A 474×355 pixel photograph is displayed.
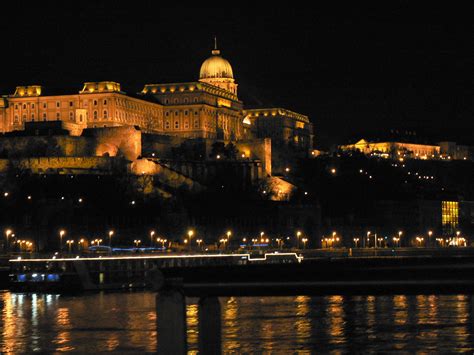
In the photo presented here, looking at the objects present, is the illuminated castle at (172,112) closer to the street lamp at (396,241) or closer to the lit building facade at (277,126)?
the lit building facade at (277,126)

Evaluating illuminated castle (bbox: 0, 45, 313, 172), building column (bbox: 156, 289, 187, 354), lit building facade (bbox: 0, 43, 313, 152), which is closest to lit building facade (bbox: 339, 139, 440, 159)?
illuminated castle (bbox: 0, 45, 313, 172)

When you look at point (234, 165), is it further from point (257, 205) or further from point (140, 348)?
point (140, 348)

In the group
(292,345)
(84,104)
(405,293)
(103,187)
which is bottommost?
(292,345)

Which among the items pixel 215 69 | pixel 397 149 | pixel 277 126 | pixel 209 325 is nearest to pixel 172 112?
pixel 277 126

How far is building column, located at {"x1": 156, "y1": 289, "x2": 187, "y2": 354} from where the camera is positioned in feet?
43.3

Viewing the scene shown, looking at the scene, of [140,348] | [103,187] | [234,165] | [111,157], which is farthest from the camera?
[234,165]

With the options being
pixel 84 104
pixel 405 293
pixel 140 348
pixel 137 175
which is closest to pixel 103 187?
pixel 137 175

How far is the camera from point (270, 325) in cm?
3044

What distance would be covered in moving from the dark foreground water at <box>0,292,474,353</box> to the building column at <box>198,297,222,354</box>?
3424mm

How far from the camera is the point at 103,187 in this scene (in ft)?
301

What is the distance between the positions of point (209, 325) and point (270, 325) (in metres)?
16.3

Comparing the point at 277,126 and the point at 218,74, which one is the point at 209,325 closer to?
the point at 277,126

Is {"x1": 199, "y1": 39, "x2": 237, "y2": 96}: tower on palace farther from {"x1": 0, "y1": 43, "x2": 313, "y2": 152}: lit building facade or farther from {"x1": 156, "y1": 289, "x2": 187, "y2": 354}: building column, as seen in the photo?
{"x1": 156, "y1": 289, "x2": 187, "y2": 354}: building column

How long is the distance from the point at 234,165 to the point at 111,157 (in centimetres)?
1433
